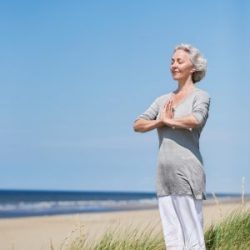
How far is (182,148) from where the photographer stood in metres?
4.47

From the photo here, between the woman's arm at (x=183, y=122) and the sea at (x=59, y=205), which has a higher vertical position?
the woman's arm at (x=183, y=122)

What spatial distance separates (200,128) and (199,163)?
24 cm

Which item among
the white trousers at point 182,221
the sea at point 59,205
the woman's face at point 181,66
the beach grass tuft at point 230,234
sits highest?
the woman's face at point 181,66

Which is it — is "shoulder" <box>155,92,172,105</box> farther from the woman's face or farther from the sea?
the sea

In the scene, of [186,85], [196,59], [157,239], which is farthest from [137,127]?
[157,239]

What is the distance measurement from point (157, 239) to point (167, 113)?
1523 mm

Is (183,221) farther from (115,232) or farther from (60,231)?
(60,231)

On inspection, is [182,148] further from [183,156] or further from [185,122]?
[185,122]

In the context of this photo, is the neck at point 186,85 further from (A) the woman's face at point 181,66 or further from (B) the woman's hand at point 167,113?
(B) the woman's hand at point 167,113

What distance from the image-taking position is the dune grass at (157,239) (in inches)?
208

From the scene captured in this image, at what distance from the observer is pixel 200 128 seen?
4516mm

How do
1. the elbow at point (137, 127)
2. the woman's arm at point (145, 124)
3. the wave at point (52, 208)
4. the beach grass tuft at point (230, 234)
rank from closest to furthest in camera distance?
the woman's arm at point (145, 124)
the elbow at point (137, 127)
the beach grass tuft at point (230, 234)
the wave at point (52, 208)

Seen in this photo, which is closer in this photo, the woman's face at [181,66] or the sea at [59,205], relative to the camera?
the woman's face at [181,66]

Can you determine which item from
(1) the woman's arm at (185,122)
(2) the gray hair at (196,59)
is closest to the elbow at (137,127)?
(1) the woman's arm at (185,122)
